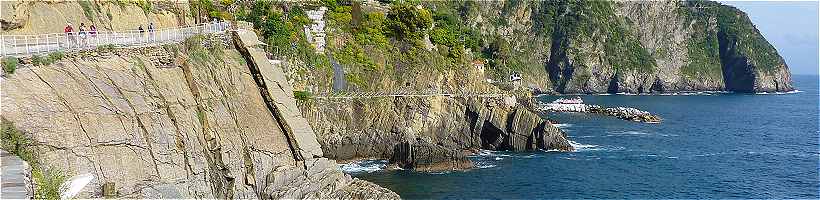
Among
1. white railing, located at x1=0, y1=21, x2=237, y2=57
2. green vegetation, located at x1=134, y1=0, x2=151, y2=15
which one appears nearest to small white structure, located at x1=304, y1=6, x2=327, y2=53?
green vegetation, located at x1=134, y1=0, x2=151, y2=15

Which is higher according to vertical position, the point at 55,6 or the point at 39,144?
the point at 55,6

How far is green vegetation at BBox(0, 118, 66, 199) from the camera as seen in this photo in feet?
49.1

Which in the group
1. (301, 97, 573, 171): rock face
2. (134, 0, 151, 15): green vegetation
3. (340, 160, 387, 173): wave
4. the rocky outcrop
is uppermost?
(134, 0, 151, 15): green vegetation

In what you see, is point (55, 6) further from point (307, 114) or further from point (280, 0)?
point (280, 0)

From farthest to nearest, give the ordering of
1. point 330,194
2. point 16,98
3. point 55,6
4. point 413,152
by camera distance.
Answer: point 413,152
point 330,194
point 55,6
point 16,98

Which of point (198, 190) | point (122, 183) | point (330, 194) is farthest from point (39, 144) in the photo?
point (330, 194)

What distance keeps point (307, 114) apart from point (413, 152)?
896 cm

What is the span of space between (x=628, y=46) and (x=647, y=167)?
115 m

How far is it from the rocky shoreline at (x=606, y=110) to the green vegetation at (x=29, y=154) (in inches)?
3238

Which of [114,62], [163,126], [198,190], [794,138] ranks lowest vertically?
[794,138]

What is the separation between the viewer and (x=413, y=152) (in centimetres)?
4953

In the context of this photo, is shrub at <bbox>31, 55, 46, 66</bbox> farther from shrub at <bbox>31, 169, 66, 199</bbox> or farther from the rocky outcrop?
the rocky outcrop

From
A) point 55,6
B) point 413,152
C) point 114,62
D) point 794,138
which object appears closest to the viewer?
point 114,62

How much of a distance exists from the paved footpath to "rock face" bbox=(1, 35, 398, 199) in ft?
12.4
